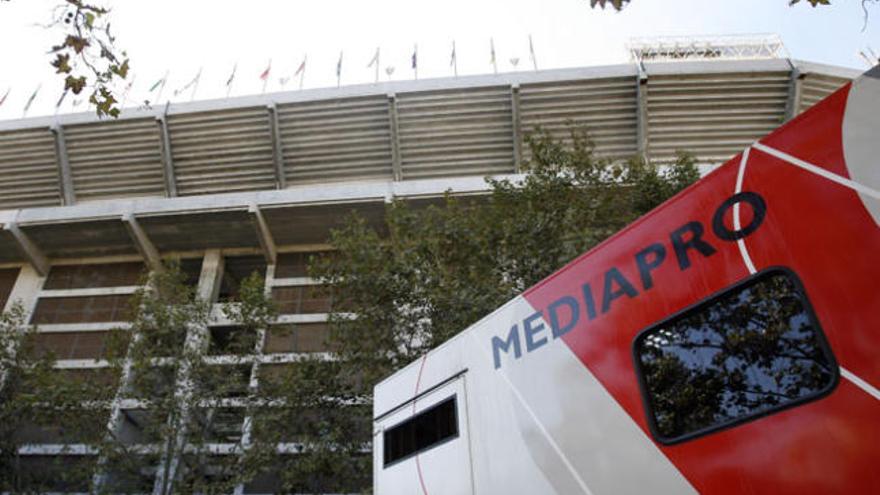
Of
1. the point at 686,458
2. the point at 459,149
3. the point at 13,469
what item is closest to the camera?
the point at 686,458

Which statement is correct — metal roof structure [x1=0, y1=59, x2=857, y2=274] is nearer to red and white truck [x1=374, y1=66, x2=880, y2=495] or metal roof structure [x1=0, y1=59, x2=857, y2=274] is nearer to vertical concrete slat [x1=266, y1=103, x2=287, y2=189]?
vertical concrete slat [x1=266, y1=103, x2=287, y2=189]

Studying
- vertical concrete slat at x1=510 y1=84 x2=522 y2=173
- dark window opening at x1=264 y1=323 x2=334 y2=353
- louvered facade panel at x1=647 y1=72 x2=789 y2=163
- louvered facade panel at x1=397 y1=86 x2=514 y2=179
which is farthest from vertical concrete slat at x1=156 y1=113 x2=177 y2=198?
louvered facade panel at x1=647 y1=72 x2=789 y2=163

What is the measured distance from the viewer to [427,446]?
4656 mm

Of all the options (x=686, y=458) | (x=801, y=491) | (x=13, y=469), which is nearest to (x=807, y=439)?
(x=801, y=491)

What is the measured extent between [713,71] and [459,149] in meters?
9.72

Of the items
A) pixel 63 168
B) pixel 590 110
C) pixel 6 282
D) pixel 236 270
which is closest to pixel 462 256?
pixel 590 110

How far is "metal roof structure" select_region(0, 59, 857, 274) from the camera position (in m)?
21.2

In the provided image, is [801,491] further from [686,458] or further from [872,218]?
[872,218]

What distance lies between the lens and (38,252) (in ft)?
78.6

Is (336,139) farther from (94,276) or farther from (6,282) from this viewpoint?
(6,282)

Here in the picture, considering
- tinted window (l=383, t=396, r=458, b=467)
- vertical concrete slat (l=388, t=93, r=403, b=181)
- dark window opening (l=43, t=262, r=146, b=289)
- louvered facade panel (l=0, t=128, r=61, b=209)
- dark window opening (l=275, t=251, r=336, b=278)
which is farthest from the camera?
dark window opening (l=43, t=262, r=146, b=289)

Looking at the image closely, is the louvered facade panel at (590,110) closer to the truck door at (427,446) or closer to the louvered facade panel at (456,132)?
the louvered facade panel at (456,132)

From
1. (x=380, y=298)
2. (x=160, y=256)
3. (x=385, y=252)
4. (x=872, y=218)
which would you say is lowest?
(x=872, y=218)

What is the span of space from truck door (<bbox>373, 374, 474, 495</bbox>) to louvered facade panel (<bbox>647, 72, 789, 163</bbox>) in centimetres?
1914
